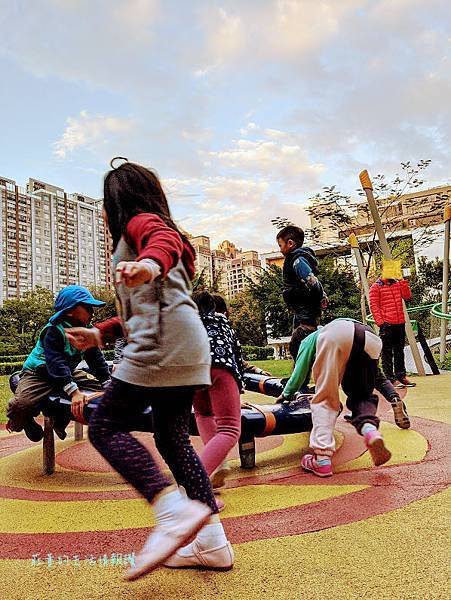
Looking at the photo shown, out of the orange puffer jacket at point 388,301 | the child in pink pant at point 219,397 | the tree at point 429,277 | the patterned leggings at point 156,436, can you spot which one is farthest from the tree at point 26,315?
the patterned leggings at point 156,436

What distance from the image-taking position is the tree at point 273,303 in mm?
34219

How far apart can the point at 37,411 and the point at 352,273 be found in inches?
1317

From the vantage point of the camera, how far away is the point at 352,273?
117 ft

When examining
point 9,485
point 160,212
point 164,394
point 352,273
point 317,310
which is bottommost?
point 9,485

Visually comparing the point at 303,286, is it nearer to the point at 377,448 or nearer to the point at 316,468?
Answer: the point at 316,468

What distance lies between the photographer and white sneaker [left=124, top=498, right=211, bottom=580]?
1609 millimetres

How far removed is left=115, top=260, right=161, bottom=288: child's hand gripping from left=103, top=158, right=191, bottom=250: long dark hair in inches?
14.5

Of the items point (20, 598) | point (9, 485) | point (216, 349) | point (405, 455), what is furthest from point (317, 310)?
point (20, 598)

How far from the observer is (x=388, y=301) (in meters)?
8.47

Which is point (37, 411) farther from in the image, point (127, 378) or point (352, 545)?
point (352, 545)

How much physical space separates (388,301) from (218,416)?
6.17m

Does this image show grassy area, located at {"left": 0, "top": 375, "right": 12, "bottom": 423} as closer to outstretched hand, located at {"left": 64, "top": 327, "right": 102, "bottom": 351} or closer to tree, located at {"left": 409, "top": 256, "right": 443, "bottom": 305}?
outstretched hand, located at {"left": 64, "top": 327, "right": 102, "bottom": 351}

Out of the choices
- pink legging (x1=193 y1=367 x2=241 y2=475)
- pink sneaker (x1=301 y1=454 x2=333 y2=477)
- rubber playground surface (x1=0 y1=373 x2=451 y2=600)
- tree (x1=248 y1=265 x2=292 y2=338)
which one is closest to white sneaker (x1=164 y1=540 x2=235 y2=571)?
rubber playground surface (x1=0 y1=373 x2=451 y2=600)

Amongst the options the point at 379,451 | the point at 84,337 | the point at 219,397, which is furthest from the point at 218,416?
the point at 84,337
